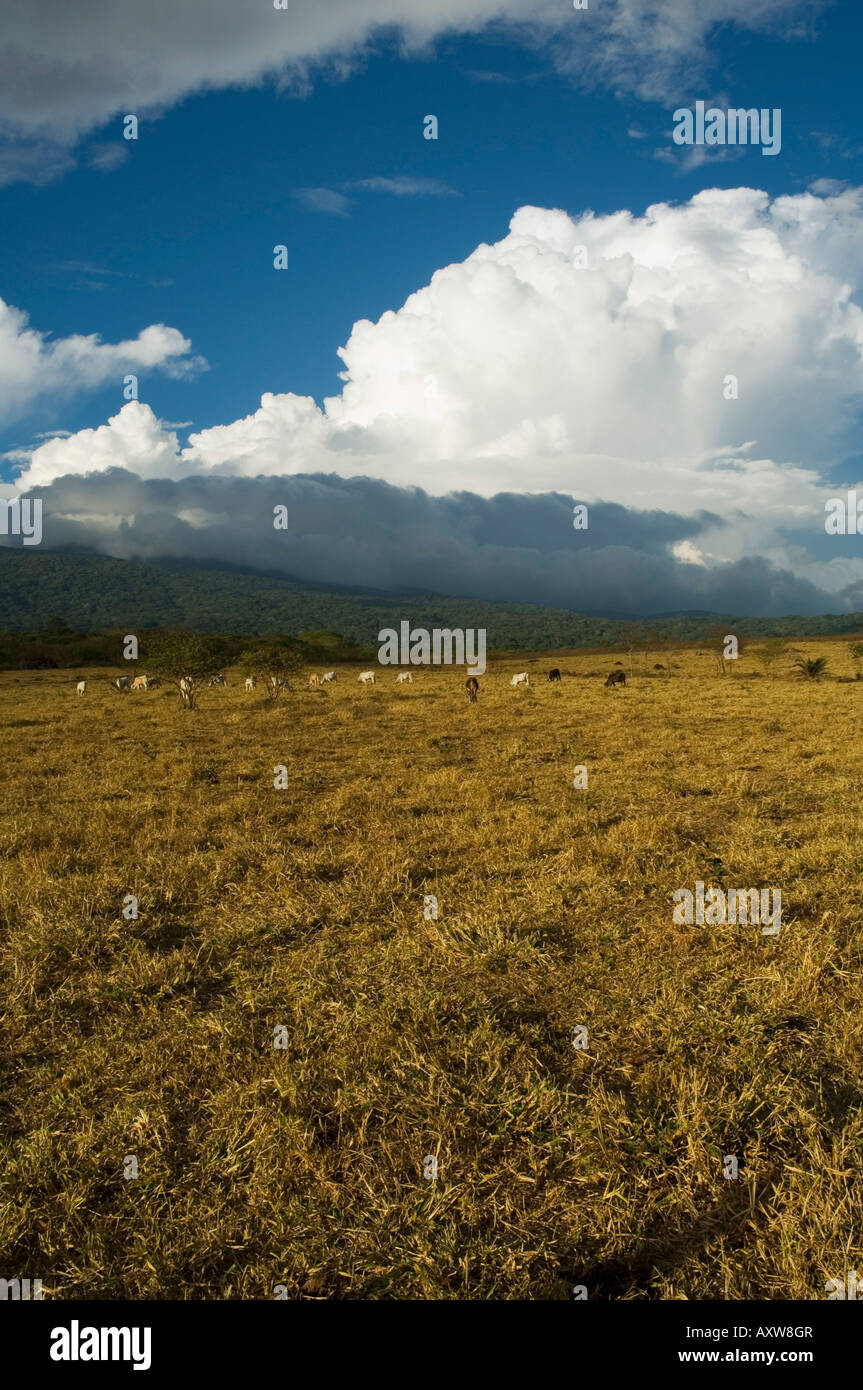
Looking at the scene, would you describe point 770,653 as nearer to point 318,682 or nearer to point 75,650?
point 318,682

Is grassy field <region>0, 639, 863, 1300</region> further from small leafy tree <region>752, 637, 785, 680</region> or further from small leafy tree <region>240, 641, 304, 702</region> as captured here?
small leafy tree <region>752, 637, 785, 680</region>

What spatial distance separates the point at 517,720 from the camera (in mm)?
25156

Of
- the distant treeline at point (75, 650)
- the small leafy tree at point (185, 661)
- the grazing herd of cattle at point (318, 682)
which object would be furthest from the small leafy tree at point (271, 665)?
the distant treeline at point (75, 650)

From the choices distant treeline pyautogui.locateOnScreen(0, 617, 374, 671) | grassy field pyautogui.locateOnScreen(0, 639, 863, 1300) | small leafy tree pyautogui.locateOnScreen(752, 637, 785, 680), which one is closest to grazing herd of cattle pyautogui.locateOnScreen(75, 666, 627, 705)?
distant treeline pyautogui.locateOnScreen(0, 617, 374, 671)

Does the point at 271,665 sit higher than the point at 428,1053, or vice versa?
the point at 271,665

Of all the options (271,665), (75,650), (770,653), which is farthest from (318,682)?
(75,650)

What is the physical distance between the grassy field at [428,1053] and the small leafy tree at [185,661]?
1855cm

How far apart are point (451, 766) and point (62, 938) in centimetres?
1041

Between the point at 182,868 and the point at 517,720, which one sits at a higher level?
the point at 517,720

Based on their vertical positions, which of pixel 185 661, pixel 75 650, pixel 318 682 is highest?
pixel 75 650

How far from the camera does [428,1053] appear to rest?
489 cm

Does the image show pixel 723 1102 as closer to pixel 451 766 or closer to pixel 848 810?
pixel 848 810

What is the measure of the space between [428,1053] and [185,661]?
88.0 feet
